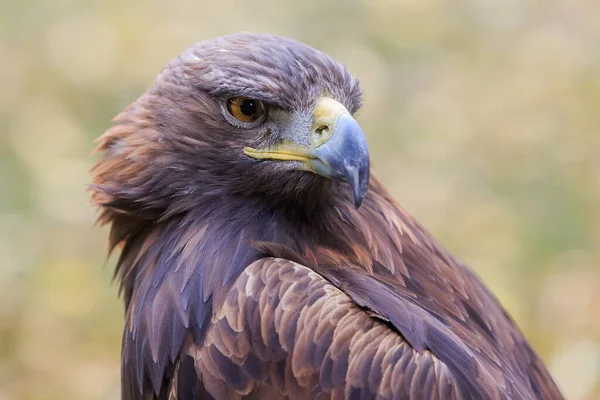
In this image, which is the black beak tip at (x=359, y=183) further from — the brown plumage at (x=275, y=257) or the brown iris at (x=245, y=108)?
the brown iris at (x=245, y=108)

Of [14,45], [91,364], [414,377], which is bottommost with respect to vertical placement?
[91,364]

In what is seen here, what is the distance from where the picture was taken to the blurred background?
19.5 ft

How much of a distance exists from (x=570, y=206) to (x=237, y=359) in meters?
4.58

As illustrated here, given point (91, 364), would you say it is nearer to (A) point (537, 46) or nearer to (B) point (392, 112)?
(B) point (392, 112)

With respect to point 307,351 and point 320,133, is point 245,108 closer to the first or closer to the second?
point 320,133

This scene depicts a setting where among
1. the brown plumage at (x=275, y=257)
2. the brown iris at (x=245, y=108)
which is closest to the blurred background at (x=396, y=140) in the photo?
the brown plumage at (x=275, y=257)

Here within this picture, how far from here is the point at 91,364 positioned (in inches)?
225

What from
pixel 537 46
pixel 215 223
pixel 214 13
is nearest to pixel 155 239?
pixel 215 223

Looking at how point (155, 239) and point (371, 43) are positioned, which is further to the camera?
point (371, 43)

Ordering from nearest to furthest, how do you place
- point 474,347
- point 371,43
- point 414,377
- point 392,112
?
point 414,377, point 474,347, point 392,112, point 371,43

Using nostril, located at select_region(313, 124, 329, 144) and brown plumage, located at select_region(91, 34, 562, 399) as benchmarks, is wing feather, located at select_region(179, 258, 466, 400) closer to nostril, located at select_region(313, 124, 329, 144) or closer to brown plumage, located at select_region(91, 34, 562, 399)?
brown plumage, located at select_region(91, 34, 562, 399)

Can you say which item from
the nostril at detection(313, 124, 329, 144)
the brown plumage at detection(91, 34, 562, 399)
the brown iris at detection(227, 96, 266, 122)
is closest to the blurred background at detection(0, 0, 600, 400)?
the brown plumage at detection(91, 34, 562, 399)

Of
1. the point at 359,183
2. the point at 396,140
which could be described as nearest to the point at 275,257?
the point at 359,183

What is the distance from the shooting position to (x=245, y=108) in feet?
10.6
